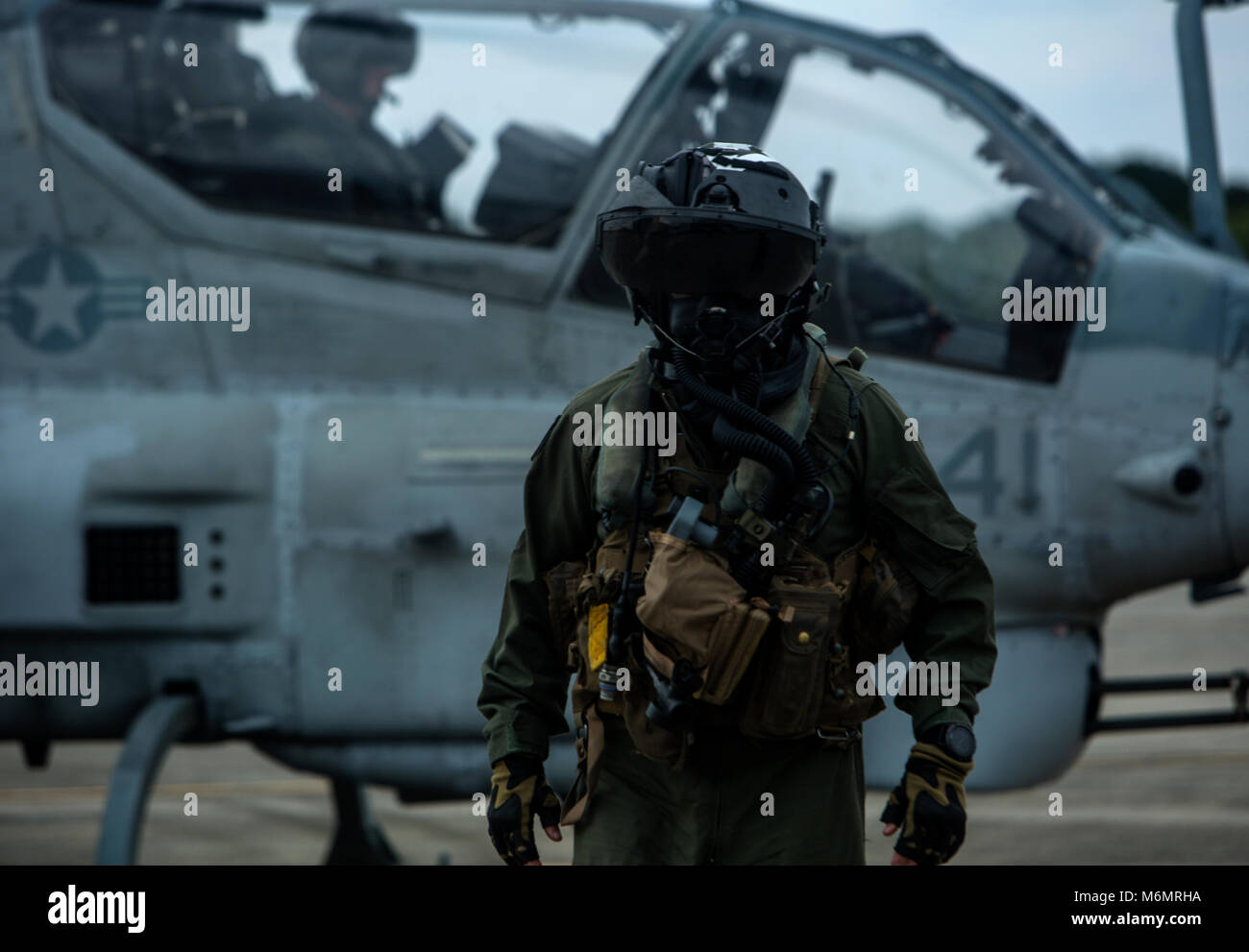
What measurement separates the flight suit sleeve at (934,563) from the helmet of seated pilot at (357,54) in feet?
8.70

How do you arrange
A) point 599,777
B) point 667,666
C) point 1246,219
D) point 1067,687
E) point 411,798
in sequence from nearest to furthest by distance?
1. point 667,666
2. point 599,777
3. point 1067,687
4. point 411,798
5. point 1246,219

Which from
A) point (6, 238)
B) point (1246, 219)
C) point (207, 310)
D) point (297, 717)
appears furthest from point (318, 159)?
point (1246, 219)

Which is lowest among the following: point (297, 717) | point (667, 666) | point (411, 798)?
point (411, 798)

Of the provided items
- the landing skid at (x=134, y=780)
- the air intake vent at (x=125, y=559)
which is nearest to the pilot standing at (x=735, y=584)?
the landing skid at (x=134, y=780)

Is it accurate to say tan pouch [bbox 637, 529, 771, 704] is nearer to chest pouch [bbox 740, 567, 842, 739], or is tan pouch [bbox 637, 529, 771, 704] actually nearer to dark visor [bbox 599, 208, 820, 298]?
chest pouch [bbox 740, 567, 842, 739]

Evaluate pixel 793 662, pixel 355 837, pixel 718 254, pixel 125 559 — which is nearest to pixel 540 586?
pixel 793 662

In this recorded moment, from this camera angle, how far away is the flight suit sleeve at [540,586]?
249 cm

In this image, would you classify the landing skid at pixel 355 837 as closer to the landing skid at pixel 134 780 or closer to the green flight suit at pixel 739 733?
the landing skid at pixel 134 780

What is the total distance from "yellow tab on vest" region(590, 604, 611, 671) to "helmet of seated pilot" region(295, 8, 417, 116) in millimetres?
2585

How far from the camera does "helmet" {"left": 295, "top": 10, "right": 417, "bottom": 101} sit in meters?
4.43

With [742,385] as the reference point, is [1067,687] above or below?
below

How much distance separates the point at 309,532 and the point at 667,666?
211 centimetres

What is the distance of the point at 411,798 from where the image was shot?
4379mm

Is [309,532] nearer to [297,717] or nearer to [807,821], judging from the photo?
[297,717]
